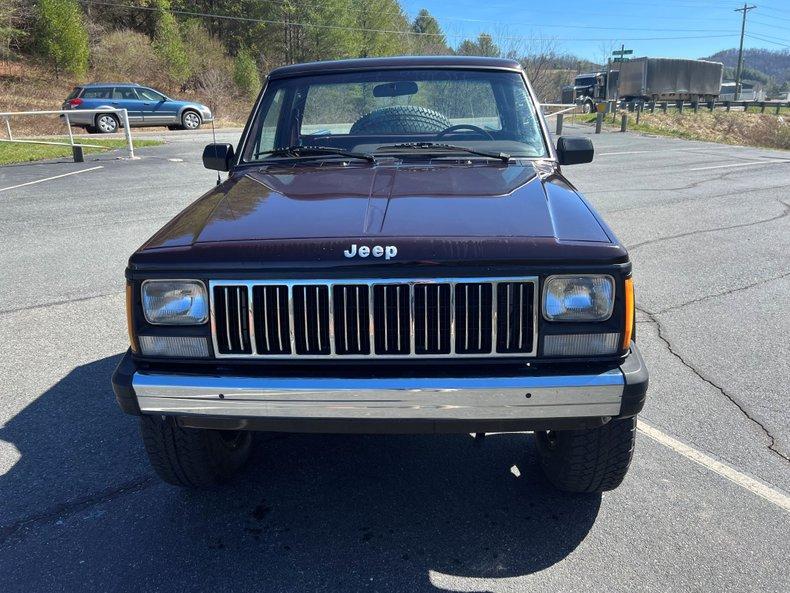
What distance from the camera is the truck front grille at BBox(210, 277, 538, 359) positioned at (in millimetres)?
2193

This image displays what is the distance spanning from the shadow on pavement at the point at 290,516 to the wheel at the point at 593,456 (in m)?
0.15

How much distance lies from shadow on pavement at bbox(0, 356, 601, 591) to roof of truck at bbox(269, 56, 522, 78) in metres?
2.14

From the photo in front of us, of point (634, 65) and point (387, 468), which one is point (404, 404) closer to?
point (387, 468)

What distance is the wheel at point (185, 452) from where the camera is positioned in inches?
102

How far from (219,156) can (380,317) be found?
2.09 m

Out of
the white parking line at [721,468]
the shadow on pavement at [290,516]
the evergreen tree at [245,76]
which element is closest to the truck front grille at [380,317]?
the shadow on pavement at [290,516]

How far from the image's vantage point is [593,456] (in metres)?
2.54

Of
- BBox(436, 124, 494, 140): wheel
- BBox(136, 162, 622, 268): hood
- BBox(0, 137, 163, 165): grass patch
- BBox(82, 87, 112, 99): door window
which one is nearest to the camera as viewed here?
BBox(136, 162, 622, 268): hood

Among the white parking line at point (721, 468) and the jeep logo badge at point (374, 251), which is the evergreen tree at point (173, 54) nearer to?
the white parking line at point (721, 468)

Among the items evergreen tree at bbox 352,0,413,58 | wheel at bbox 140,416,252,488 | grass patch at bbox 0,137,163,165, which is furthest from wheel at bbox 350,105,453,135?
evergreen tree at bbox 352,0,413,58

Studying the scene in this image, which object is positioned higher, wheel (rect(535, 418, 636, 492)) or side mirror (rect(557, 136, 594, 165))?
side mirror (rect(557, 136, 594, 165))

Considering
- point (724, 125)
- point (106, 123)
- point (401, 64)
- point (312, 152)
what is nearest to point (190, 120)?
point (106, 123)

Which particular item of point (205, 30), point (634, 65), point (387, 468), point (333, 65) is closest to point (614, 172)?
point (333, 65)

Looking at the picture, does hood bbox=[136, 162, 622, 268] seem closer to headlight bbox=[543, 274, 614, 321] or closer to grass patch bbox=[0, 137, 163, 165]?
headlight bbox=[543, 274, 614, 321]
